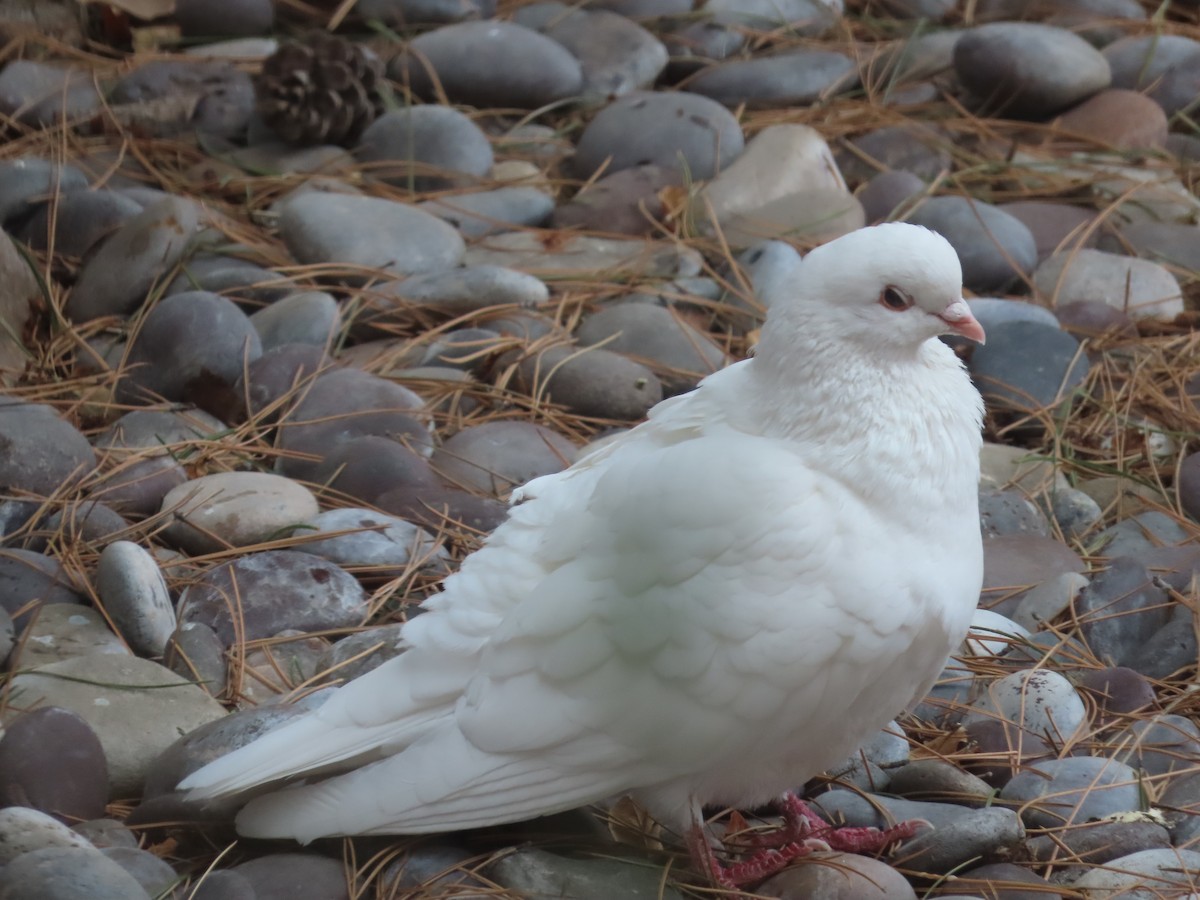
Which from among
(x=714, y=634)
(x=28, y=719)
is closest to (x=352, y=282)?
(x=28, y=719)

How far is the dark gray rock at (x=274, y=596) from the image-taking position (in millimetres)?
2678

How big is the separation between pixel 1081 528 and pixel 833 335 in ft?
4.13

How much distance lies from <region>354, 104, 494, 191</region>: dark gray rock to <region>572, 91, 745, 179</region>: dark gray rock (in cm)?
34

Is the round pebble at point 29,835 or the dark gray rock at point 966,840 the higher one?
the round pebble at point 29,835

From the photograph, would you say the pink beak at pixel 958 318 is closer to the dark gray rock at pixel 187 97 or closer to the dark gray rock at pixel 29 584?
the dark gray rock at pixel 29 584

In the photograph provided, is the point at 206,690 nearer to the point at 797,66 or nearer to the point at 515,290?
the point at 515,290

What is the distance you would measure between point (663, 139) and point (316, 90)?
108 centimetres

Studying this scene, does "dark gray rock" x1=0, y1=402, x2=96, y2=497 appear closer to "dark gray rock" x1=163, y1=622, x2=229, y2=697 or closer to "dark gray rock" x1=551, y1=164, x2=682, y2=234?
"dark gray rock" x1=163, y1=622, x2=229, y2=697

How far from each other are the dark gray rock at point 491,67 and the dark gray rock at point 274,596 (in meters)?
2.50

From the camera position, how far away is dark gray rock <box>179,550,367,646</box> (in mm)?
2678

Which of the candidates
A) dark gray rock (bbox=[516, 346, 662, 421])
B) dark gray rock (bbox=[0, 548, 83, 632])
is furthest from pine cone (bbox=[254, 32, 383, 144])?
dark gray rock (bbox=[0, 548, 83, 632])

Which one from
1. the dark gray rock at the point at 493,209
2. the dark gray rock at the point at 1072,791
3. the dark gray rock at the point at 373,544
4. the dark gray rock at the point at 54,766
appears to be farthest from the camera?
the dark gray rock at the point at 493,209

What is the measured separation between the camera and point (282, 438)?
3234mm

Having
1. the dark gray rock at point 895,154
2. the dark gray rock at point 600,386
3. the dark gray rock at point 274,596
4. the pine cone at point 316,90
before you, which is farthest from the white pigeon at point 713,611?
the pine cone at point 316,90
